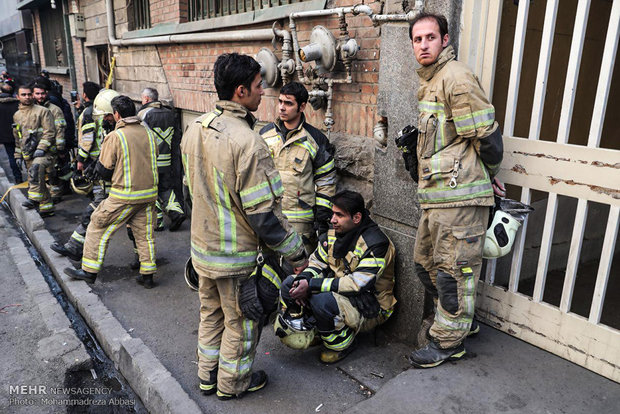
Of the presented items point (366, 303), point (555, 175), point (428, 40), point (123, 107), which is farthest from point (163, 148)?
point (555, 175)

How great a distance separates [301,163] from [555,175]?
1.85 m

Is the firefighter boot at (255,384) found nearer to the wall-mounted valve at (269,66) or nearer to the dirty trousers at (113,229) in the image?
the dirty trousers at (113,229)

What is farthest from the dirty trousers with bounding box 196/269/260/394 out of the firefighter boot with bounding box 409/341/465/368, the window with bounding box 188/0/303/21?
the window with bounding box 188/0/303/21

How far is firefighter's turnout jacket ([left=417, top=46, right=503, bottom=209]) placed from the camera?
2.55 meters

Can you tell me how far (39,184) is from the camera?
719 centimetres

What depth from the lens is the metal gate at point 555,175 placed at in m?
2.52

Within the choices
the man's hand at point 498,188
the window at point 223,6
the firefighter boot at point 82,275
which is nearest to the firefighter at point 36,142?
the window at point 223,6

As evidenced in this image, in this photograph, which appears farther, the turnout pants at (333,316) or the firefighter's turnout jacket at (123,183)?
the firefighter's turnout jacket at (123,183)

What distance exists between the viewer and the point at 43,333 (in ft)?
13.7

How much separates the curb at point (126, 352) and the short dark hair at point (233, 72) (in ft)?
6.27

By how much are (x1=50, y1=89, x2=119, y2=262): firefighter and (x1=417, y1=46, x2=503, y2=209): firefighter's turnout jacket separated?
3835mm

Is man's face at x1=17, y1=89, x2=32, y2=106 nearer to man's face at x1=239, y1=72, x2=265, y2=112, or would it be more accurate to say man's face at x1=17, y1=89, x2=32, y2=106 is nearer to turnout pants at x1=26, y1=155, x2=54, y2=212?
turnout pants at x1=26, y1=155, x2=54, y2=212

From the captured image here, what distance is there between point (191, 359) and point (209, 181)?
1594 millimetres

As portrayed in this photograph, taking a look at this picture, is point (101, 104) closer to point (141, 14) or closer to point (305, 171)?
point (141, 14)
